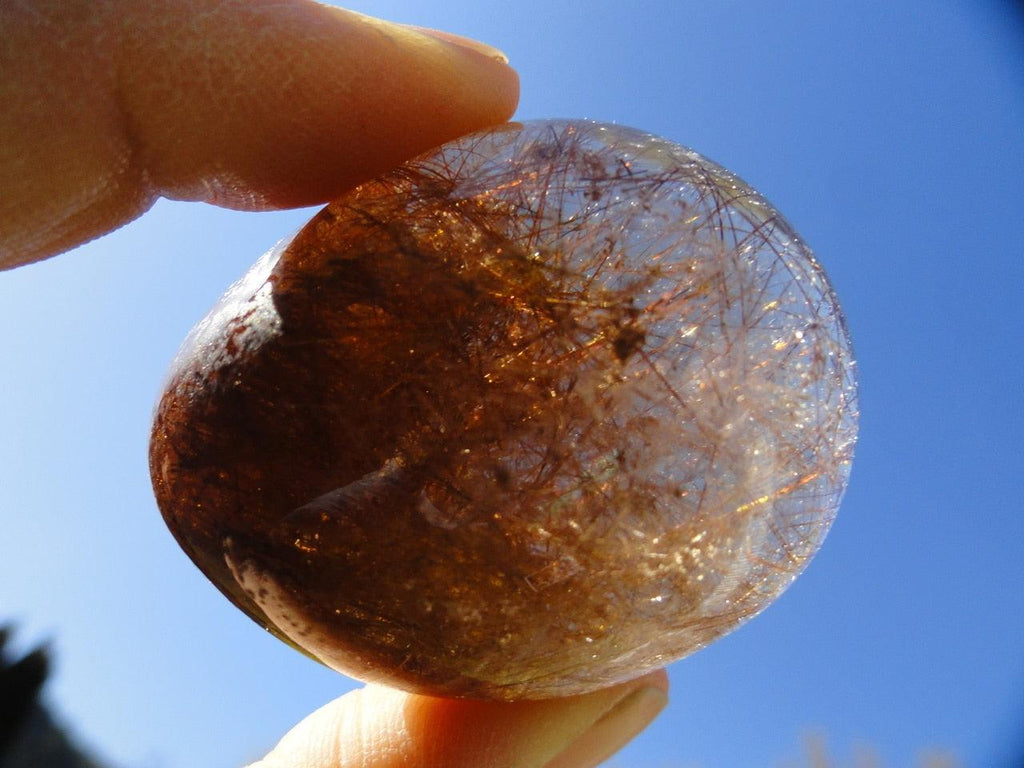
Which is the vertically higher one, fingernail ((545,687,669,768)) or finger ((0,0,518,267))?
finger ((0,0,518,267))

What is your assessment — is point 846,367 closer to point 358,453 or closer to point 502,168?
point 502,168

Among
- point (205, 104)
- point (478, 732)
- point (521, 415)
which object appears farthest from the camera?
point (478, 732)

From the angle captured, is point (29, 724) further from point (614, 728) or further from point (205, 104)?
point (205, 104)

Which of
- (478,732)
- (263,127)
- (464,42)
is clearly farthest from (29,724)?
(464,42)

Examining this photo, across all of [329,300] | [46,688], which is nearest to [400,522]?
[329,300]

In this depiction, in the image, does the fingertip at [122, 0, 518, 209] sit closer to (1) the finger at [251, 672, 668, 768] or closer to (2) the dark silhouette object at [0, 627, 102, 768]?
(1) the finger at [251, 672, 668, 768]

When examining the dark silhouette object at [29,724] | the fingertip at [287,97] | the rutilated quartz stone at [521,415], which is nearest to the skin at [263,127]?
the fingertip at [287,97]

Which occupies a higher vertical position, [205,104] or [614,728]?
[205,104]

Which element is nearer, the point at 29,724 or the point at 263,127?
the point at 263,127

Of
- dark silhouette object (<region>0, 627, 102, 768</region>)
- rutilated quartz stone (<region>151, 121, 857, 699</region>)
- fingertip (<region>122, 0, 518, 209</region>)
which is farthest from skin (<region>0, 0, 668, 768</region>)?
dark silhouette object (<region>0, 627, 102, 768</region>)
